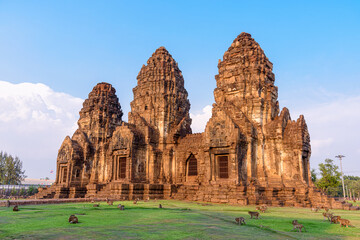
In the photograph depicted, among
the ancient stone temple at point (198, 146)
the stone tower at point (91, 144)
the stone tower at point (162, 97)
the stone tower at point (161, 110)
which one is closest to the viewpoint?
the ancient stone temple at point (198, 146)

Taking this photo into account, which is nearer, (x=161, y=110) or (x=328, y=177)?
(x=161, y=110)

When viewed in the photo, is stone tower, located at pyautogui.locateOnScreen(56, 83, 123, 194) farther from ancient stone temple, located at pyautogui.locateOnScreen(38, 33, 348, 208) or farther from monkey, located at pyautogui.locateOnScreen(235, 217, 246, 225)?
monkey, located at pyautogui.locateOnScreen(235, 217, 246, 225)

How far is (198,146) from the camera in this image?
82.4 feet

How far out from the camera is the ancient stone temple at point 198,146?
69.3ft

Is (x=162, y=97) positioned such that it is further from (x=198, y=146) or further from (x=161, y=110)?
(x=198, y=146)

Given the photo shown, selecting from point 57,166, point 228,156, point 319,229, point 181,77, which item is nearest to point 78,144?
point 57,166

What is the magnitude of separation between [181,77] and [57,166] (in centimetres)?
1642

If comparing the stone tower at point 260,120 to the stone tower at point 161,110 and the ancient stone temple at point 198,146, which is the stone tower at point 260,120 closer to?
the ancient stone temple at point 198,146

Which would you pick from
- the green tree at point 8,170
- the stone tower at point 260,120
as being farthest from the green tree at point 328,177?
the green tree at point 8,170

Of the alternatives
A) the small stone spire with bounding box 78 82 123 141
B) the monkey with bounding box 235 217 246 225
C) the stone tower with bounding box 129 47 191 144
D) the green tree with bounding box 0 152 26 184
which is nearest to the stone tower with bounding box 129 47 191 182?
the stone tower with bounding box 129 47 191 144

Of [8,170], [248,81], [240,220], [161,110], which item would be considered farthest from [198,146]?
[8,170]

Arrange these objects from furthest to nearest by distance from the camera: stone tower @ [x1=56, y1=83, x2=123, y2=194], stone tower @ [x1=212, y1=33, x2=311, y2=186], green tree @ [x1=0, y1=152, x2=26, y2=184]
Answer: green tree @ [x1=0, y1=152, x2=26, y2=184] → stone tower @ [x1=56, y1=83, x2=123, y2=194] → stone tower @ [x1=212, y1=33, x2=311, y2=186]

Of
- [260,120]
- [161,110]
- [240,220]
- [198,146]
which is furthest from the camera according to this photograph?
[161,110]

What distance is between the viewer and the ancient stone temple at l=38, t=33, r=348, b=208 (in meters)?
21.1
